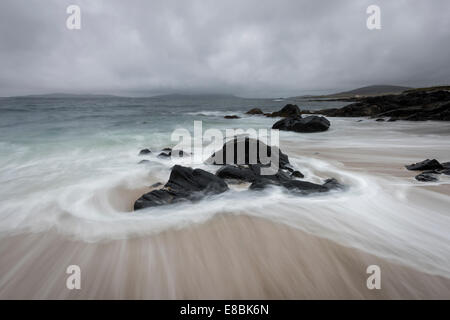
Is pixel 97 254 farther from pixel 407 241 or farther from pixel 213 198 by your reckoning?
pixel 407 241

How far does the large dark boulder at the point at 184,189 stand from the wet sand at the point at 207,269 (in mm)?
765

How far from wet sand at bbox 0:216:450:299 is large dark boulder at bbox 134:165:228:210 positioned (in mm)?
765

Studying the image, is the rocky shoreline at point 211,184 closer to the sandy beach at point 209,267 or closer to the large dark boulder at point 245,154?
the large dark boulder at point 245,154

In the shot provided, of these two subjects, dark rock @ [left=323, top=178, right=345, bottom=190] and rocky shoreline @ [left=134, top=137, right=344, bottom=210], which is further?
dark rock @ [left=323, top=178, right=345, bottom=190]

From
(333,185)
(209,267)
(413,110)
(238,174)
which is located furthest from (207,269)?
(413,110)

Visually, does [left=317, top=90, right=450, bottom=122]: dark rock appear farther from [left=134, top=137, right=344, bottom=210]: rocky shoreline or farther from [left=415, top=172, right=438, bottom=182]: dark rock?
[left=134, top=137, right=344, bottom=210]: rocky shoreline

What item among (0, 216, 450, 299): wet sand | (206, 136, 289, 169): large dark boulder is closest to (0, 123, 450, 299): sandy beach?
(0, 216, 450, 299): wet sand

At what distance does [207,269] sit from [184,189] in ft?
5.59

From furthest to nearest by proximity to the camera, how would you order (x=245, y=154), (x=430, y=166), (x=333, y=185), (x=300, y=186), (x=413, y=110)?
(x=413, y=110) → (x=245, y=154) → (x=430, y=166) → (x=333, y=185) → (x=300, y=186)

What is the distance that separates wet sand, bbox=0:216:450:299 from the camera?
1.67 metres

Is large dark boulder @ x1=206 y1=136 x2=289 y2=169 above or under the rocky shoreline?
above

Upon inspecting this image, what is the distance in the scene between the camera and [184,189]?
3.40 meters

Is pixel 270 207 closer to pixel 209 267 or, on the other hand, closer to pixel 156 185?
pixel 209 267

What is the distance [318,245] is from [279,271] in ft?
2.01
